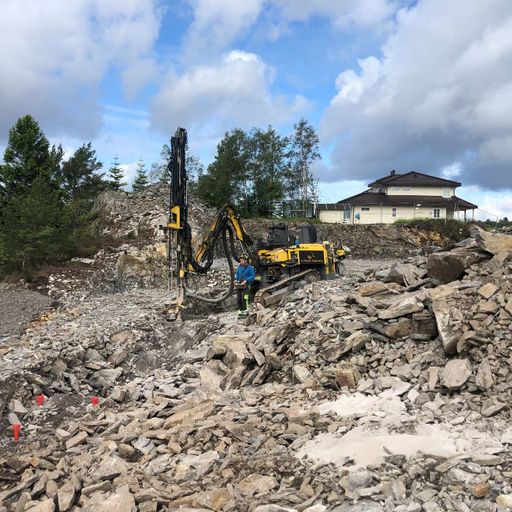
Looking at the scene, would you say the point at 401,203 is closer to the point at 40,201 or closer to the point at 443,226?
the point at 443,226

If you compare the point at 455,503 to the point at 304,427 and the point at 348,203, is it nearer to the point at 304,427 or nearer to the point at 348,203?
the point at 304,427

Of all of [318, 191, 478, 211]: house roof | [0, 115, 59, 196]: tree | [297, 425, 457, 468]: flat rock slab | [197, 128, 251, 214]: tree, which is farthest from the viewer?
[318, 191, 478, 211]: house roof

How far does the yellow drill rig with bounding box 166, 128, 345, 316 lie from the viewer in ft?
41.8

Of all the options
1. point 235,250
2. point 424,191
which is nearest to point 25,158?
point 235,250

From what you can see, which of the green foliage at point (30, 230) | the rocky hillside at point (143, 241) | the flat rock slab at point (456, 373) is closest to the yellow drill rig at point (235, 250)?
the rocky hillside at point (143, 241)

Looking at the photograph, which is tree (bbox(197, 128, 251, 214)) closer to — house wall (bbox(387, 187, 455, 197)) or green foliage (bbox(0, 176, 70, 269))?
house wall (bbox(387, 187, 455, 197))

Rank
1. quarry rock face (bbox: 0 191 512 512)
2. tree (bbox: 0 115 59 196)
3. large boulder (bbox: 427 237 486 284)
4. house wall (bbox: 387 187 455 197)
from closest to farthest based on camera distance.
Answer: quarry rock face (bbox: 0 191 512 512), large boulder (bbox: 427 237 486 284), tree (bbox: 0 115 59 196), house wall (bbox: 387 187 455 197)

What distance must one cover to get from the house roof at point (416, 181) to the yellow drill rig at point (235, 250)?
29.3 metres

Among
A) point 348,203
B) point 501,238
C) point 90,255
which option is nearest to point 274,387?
point 501,238

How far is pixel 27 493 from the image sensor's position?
5156 mm

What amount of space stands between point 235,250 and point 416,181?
32.7m

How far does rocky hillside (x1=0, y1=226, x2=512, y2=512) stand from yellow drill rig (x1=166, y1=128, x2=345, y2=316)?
217 cm

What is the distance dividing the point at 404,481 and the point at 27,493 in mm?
3641

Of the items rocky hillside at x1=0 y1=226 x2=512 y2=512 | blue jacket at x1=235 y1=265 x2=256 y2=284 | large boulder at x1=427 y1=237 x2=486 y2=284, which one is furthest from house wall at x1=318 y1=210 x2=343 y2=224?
large boulder at x1=427 y1=237 x2=486 y2=284
